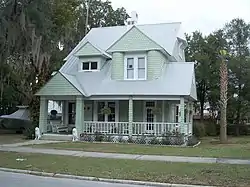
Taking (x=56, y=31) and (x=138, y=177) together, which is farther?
(x=56, y=31)

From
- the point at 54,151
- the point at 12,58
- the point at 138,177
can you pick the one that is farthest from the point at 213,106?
the point at 138,177

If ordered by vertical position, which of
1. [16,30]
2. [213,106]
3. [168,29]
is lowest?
[213,106]

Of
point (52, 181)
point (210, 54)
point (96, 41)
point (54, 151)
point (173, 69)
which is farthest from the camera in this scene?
point (210, 54)

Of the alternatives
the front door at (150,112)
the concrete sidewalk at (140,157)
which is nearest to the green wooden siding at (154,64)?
the front door at (150,112)

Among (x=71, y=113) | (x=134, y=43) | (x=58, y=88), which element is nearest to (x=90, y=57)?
(x=58, y=88)

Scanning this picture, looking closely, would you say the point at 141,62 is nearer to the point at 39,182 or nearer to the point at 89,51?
the point at 89,51

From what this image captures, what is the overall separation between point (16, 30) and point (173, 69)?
10.9 m

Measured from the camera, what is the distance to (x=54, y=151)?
1880 cm

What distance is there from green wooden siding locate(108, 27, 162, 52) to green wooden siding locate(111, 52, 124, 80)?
16.8 inches

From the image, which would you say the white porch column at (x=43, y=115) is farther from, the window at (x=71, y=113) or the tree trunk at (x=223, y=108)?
the tree trunk at (x=223, y=108)

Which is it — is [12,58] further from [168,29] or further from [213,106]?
[213,106]

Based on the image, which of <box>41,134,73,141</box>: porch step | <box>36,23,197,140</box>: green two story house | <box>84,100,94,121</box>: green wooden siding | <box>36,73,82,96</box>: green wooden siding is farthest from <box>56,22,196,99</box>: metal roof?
<box>41,134,73,141</box>: porch step

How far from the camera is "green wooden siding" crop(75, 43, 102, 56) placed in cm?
2853

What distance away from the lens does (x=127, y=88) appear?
2638cm
